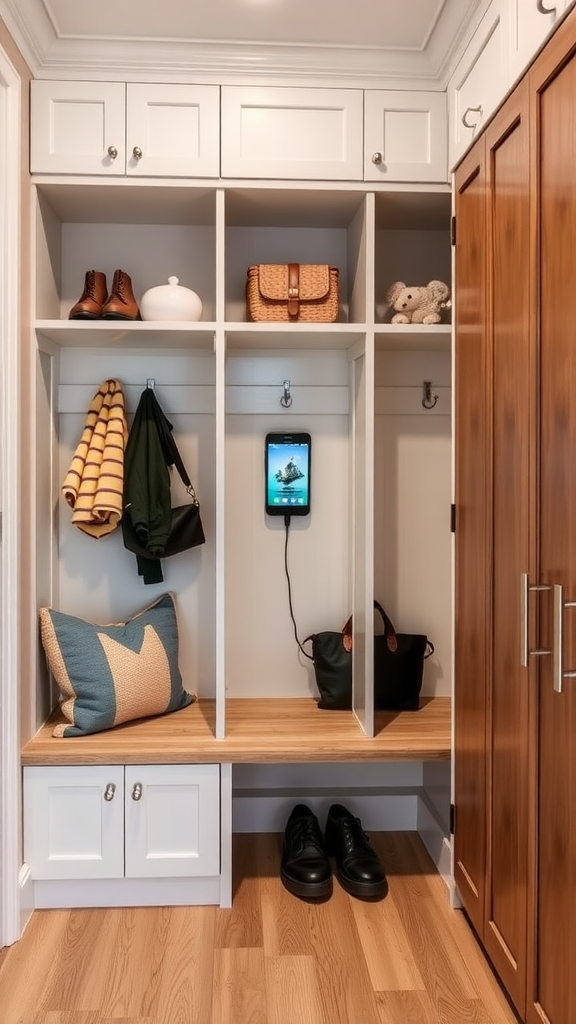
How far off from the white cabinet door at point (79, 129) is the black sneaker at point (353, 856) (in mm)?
2220

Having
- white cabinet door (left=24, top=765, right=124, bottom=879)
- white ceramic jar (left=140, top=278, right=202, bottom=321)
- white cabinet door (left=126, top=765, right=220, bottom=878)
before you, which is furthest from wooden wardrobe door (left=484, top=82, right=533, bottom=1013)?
white cabinet door (left=24, top=765, right=124, bottom=879)

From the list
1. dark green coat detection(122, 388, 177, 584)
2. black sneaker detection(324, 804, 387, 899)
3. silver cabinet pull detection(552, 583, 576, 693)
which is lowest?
black sneaker detection(324, 804, 387, 899)

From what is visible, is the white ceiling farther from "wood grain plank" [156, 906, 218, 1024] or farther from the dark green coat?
"wood grain plank" [156, 906, 218, 1024]

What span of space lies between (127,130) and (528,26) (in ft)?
3.98

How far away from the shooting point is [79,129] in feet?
7.68

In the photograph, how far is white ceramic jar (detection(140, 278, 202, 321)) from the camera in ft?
8.09

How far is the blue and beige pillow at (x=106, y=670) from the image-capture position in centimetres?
242

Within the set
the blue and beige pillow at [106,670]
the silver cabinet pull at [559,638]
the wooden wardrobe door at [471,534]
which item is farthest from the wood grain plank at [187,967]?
the silver cabinet pull at [559,638]

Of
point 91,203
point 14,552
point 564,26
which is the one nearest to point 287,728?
point 14,552

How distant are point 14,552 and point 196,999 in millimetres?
1257

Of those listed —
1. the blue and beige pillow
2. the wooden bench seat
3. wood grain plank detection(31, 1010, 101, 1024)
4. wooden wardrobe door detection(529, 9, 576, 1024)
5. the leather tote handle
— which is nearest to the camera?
wooden wardrobe door detection(529, 9, 576, 1024)

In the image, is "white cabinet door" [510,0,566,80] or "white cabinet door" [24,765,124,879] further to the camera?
"white cabinet door" [24,765,124,879]

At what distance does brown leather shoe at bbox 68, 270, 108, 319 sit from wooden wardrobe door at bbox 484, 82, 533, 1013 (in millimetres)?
1226

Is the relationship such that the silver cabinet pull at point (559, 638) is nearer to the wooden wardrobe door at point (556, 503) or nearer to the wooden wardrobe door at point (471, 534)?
the wooden wardrobe door at point (556, 503)
